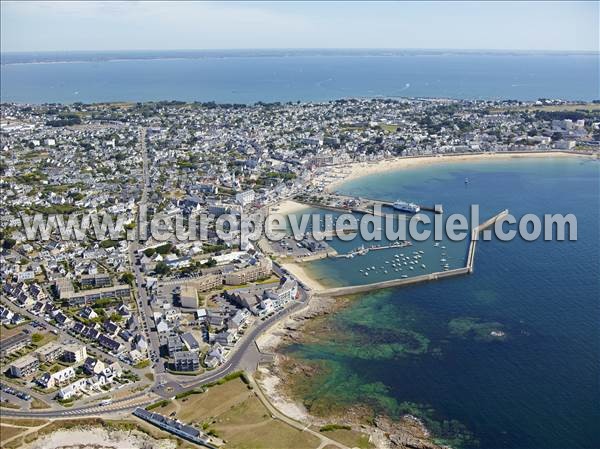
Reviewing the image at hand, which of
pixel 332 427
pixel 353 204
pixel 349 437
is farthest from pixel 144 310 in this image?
pixel 353 204

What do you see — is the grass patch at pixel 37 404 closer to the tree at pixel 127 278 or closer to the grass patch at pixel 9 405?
the grass patch at pixel 9 405

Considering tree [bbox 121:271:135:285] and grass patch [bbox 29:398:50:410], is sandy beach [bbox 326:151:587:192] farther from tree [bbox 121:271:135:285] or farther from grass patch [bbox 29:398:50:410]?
grass patch [bbox 29:398:50:410]

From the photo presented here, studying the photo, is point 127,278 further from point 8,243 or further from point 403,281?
point 403,281

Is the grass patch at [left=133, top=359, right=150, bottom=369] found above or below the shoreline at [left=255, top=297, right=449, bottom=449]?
above

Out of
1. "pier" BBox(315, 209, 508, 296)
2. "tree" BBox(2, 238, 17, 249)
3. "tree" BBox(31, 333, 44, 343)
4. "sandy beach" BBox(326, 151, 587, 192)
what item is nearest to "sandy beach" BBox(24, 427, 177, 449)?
"tree" BBox(31, 333, 44, 343)

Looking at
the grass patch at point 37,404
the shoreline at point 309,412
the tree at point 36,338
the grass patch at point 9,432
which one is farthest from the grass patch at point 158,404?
the tree at point 36,338

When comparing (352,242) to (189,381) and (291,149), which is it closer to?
(189,381)

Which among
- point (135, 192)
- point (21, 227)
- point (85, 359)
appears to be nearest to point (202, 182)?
point (135, 192)
